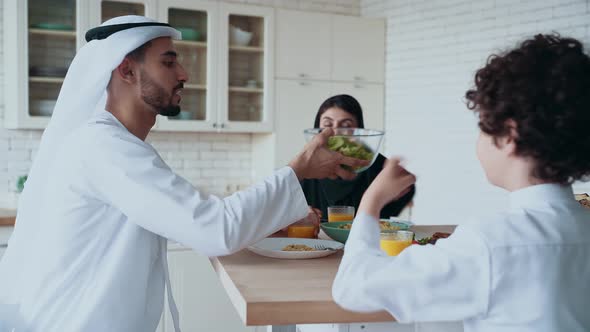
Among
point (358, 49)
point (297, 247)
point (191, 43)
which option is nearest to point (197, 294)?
point (191, 43)

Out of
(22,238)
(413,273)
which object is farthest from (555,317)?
(22,238)

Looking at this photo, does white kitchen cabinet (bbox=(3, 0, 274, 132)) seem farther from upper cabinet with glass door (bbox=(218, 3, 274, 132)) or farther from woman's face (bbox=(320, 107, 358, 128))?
woman's face (bbox=(320, 107, 358, 128))

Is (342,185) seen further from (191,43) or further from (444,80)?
(191,43)

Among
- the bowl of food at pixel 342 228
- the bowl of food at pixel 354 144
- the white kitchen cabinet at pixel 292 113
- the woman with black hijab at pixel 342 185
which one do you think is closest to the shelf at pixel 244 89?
the white kitchen cabinet at pixel 292 113

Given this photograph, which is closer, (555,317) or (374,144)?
(555,317)

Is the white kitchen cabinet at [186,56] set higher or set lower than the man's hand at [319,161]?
higher

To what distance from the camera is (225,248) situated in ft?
5.22

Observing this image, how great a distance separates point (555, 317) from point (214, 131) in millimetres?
3533

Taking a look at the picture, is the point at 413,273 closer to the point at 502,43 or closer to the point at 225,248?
the point at 225,248

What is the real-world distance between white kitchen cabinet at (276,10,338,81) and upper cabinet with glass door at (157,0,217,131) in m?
0.54

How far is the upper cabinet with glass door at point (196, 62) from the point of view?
4.29 meters

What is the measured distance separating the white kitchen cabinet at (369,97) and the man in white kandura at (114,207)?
9.79 feet

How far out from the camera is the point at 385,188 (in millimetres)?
1302

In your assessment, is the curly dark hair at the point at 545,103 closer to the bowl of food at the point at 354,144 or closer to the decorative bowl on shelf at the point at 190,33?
the bowl of food at the point at 354,144
